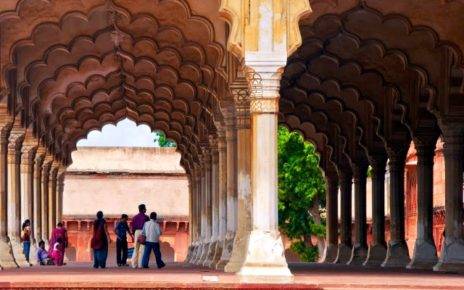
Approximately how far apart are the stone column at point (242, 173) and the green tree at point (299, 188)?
2331 cm

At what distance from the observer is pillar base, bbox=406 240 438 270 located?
2380 cm

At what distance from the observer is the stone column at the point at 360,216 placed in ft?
100

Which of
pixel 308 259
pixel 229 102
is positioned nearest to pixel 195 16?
pixel 229 102

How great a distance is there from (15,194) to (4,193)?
3.07 meters

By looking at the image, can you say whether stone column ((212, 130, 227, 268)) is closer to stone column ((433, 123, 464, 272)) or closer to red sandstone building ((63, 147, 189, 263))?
stone column ((433, 123, 464, 272))

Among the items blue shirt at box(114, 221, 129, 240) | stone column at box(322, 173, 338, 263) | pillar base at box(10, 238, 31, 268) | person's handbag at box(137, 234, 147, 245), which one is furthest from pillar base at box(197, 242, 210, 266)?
person's handbag at box(137, 234, 147, 245)

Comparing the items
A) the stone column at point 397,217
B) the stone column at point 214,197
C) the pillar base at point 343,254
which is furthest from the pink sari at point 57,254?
the stone column at point 397,217

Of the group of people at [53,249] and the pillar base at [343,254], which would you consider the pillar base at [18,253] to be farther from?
the pillar base at [343,254]

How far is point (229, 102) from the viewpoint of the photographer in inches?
850

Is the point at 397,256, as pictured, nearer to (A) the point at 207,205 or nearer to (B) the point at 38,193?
(A) the point at 207,205

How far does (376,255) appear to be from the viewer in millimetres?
28500

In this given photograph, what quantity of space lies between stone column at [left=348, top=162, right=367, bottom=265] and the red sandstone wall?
23248 millimetres

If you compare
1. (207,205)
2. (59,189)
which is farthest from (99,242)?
(59,189)

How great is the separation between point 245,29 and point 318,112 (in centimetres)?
1494
